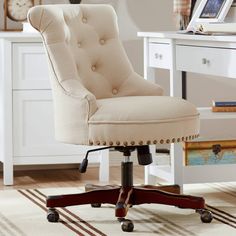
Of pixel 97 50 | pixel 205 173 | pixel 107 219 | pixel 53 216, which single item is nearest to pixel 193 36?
pixel 97 50

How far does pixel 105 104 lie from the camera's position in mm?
3229

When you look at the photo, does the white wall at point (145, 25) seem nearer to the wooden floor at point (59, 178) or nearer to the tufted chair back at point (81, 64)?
the wooden floor at point (59, 178)

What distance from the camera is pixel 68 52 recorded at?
132 inches

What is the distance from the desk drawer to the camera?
321 centimetres

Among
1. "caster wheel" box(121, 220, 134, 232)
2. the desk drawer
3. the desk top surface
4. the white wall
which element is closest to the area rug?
"caster wheel" box(121, 220, 134, 232)

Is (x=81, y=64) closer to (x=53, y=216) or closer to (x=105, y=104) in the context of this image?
(x=105, y=104)

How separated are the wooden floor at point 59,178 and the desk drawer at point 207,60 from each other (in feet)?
2.92

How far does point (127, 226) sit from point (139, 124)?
0.39m

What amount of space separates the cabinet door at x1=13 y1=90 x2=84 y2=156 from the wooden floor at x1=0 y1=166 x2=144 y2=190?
16 cm

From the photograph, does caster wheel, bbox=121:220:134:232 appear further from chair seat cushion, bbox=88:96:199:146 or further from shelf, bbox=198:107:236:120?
shelf, bbox=198:107:236:120

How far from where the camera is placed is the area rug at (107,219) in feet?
10.2

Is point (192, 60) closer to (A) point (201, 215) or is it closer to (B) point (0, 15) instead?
(A) point (201, 215)

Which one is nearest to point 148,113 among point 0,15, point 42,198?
point 42,198

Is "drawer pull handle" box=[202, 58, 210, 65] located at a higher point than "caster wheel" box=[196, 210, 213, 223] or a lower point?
higher
